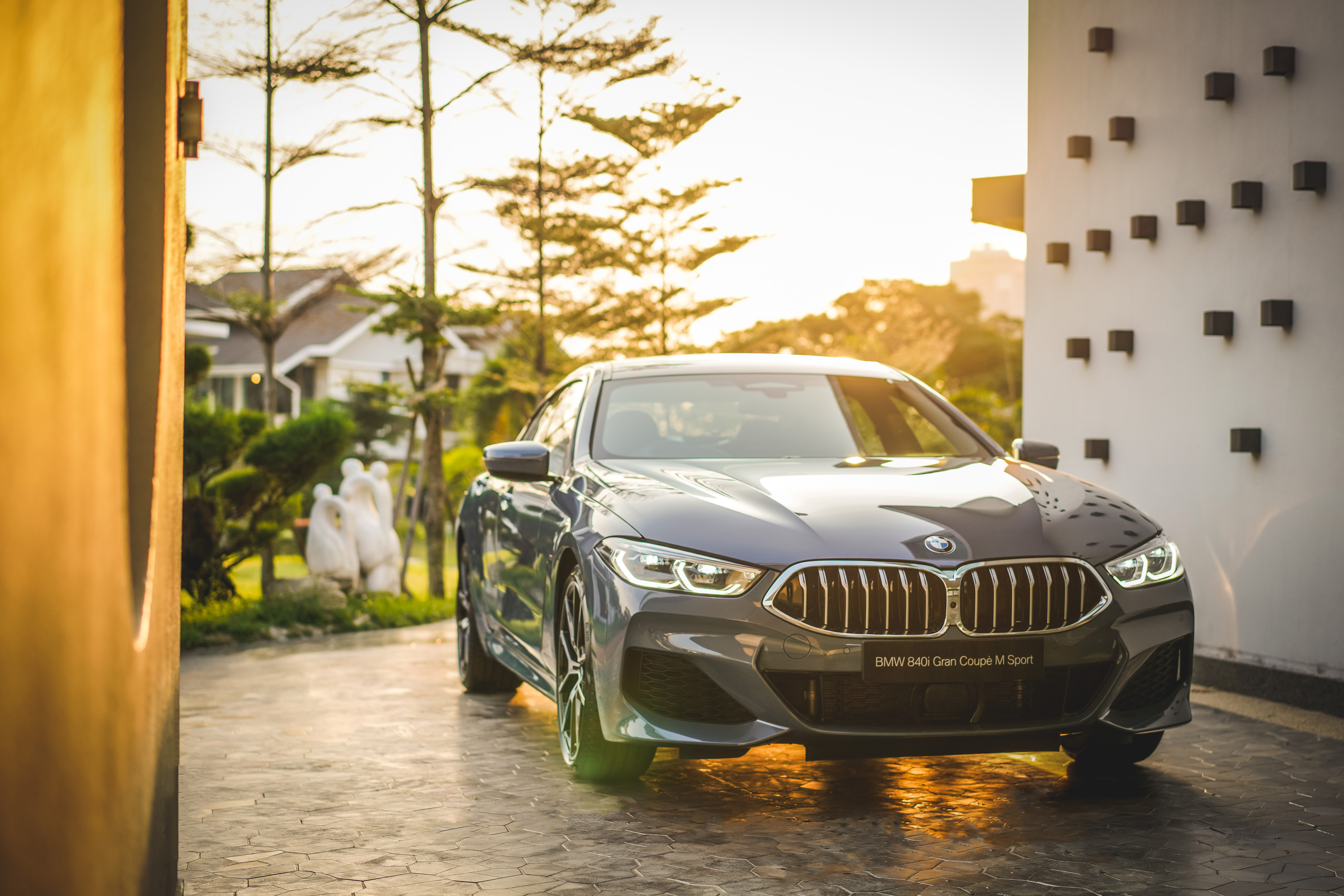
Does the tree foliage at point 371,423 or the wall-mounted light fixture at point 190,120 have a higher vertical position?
the wall-mounted light fixture at point 190,120

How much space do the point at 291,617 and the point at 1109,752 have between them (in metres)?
8.58

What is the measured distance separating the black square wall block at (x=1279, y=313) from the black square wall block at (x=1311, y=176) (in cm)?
56

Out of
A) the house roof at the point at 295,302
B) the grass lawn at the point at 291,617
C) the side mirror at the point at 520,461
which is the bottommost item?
the grass lawn at the point at 291,617

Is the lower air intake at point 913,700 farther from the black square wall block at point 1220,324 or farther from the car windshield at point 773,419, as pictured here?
the black square wall block at point 1220,324

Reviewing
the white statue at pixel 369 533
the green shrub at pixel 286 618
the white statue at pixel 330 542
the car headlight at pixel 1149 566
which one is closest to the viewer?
the car headlight at pixel 1149 566

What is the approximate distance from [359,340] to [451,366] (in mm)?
2846

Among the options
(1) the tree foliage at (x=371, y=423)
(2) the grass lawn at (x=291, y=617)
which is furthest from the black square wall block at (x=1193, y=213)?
(1) the tree foliage at (x=371, y=423)

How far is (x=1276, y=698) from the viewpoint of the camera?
718 cm

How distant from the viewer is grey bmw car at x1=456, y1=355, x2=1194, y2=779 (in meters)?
4.52

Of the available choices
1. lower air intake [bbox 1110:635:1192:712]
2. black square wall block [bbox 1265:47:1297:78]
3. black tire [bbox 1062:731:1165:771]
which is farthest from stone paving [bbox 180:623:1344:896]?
black square wall block [bbox 1265:47:1297:78]

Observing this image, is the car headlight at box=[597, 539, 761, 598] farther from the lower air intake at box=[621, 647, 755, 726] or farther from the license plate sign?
the license plate sign

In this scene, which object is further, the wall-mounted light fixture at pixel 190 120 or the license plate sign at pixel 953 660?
the license plate sign at pixel 953 660

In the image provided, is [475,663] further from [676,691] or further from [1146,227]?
[1146,227]

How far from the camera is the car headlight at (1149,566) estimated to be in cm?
483
